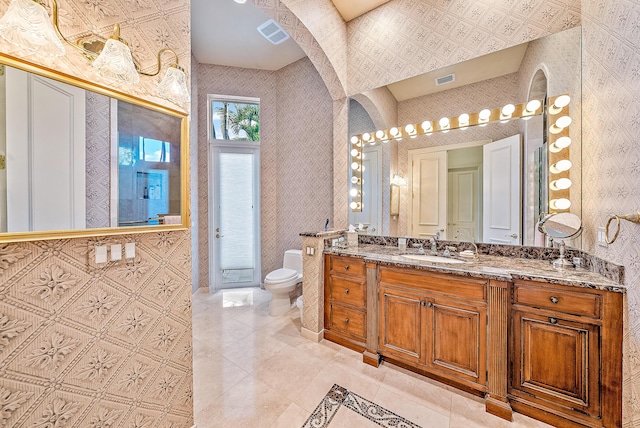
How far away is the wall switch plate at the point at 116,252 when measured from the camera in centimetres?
106

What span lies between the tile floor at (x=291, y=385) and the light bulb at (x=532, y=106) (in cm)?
218

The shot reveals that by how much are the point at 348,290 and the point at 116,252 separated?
1.72 m

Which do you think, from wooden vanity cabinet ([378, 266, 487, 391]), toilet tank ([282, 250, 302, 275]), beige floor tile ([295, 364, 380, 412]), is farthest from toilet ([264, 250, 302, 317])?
wooden vanity cabinet ([378, 266, 487, 391])

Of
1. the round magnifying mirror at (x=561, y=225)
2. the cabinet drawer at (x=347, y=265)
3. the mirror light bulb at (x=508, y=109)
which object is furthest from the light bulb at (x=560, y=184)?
the cabinet drawer at (x=347, y=265)

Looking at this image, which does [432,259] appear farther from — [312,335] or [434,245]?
[312,335]

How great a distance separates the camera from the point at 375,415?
153 cm

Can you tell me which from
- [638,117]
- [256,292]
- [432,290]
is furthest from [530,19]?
[256,292]

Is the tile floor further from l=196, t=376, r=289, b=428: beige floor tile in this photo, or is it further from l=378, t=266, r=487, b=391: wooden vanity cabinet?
l=378, t=266, r=487, b=391: wooden vanity cabinet

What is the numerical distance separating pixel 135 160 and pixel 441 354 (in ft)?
7.29

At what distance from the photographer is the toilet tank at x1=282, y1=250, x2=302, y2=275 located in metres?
3.31

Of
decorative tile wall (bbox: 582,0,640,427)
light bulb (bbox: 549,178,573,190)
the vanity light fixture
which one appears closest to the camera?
the vanity light fixture

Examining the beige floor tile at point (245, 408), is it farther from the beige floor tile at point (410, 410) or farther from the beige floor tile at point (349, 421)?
the beige floor tile at point (410, 410)

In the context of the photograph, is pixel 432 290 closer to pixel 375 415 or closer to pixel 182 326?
pixel 375 415

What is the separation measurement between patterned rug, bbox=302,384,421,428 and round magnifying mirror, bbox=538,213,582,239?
62.9 inches
